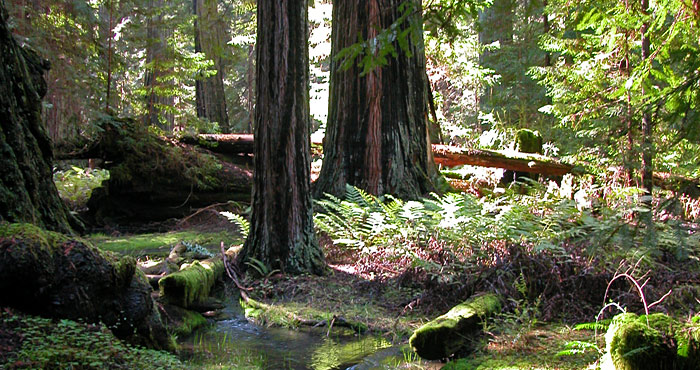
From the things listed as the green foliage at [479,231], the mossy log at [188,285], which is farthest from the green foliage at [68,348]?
the green foliage at [479,231]

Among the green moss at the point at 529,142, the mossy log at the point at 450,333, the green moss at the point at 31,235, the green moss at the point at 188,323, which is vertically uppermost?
the green moss at the point at 529,142

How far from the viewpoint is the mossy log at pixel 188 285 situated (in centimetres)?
509

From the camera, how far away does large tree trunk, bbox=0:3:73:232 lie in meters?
4.30

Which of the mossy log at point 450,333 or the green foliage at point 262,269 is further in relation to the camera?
the green foliage at point 262,269

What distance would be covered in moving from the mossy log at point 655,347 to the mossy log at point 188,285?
3812mm

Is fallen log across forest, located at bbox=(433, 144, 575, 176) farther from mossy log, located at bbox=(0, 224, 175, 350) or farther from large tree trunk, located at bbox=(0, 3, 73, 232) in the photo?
mossy log, located at bbox=(0, 224, 175, 350)

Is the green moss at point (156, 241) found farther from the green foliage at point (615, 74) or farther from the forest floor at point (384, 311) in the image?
the green foliage at point (615, 74)

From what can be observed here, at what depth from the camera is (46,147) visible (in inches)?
195

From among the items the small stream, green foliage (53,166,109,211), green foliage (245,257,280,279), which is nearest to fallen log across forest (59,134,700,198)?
green foliage (53,166,109,211)

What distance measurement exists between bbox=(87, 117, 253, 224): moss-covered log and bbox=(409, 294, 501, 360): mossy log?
823cm

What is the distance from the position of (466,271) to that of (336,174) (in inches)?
169

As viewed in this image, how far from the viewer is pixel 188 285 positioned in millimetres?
5242

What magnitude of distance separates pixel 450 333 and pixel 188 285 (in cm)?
272

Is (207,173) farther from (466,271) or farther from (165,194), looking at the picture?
(466,271)
